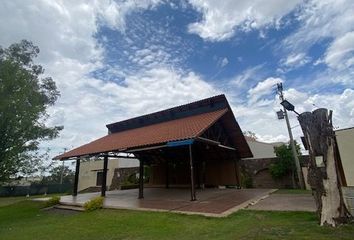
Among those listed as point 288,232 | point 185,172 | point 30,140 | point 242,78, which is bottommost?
point 288,232

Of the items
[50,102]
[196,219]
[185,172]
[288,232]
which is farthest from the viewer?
[185,172]

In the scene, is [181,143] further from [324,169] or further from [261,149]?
[261,149]

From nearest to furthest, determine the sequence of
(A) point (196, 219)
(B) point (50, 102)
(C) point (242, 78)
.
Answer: (A) point (196, 219)
(B) point (50, 102)
(C) point (242, 78)

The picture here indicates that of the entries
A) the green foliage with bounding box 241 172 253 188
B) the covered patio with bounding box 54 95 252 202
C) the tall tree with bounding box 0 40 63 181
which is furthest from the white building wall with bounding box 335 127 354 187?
the tall tree with bounding box 0 40 63 181

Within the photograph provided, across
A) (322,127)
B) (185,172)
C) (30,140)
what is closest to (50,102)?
(30,140)

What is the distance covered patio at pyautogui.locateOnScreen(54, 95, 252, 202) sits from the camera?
1223 centimetres

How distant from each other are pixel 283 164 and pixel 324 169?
13.1m

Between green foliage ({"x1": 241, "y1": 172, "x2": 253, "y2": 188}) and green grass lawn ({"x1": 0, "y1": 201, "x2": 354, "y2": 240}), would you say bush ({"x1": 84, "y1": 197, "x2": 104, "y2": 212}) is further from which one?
green foliage ({"x1": 241, "y1": 172, "x2": 253, "y2": 188})

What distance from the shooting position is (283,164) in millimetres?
17562

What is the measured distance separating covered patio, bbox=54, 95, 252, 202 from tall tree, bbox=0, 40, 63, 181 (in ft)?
8.54

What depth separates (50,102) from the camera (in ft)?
42.9

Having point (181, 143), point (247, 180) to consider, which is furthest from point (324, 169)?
point (247, 180)

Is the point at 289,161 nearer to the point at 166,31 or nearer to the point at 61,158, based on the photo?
the point at 166,31

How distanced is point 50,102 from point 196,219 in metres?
10.1
